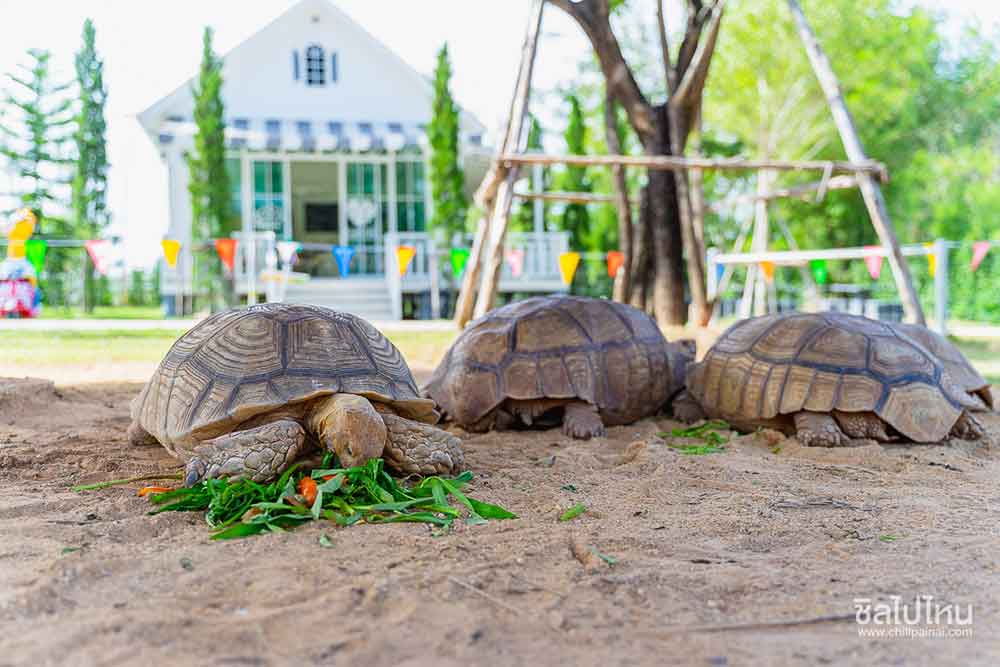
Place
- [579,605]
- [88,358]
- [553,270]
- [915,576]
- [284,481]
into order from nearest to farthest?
1. [579,605]
2. [915,576]
3. [284,481]
4. [88,358]
5. [553,270]

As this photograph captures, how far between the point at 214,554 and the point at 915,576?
198 cm

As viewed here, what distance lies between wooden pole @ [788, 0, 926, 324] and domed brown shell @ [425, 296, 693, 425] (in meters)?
4.13

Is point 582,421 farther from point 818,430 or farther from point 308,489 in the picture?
point 308,489

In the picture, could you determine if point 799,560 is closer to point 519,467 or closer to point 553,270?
point 519,467

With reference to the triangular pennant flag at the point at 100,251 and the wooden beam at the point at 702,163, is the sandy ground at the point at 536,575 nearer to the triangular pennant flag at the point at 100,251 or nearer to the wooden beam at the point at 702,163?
the wooden beam at the point at 702,163

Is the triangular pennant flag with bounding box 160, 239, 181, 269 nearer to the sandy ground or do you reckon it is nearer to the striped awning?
the striped awning

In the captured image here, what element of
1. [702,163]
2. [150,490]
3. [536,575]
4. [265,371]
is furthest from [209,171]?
[536,575]

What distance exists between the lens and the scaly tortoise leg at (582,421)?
4508 mm

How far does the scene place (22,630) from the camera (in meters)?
1.86

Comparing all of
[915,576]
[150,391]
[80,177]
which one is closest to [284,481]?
[150,391]

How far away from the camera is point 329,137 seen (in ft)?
61.4

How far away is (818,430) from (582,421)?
4.00 feet

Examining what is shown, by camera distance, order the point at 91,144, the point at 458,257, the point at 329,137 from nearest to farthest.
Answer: the point at 458,257, the point at 329,137, the point at 91,144

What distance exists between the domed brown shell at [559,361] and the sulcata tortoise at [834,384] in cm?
40
